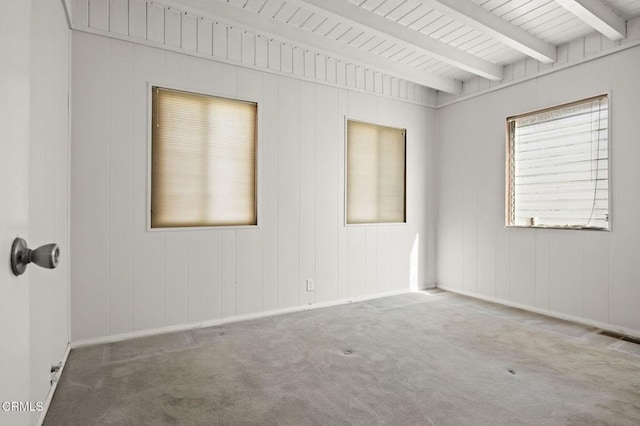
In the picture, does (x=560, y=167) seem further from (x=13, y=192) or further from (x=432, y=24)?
(x=13, y=192)

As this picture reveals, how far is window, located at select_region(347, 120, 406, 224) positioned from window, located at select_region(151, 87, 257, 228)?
4.40 ft

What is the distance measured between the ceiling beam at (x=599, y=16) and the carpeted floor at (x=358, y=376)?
2.83m

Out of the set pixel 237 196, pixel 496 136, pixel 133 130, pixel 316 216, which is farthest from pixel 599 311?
pixel 133 130

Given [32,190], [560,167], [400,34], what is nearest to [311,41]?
[400,34]

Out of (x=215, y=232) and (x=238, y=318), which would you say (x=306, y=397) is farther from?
(x=215, y=232)

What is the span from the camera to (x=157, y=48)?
3.43m

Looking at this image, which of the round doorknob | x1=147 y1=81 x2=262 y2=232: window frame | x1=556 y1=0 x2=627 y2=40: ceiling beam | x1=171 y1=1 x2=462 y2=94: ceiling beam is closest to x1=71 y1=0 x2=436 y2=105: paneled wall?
x1=171 y1=1 x2=462 y2=94: ceiling beam

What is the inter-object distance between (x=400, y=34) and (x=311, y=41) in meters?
0.90

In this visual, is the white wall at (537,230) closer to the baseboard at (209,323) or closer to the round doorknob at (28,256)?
the baseboard at (209,323)

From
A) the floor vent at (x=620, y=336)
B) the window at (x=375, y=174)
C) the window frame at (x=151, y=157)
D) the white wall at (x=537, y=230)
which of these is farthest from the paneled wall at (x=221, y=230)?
the floor vent at (x=620, y=336)

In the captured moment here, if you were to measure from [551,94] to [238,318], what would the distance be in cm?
423

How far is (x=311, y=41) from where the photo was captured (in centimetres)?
380

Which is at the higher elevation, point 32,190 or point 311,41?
point 311,41

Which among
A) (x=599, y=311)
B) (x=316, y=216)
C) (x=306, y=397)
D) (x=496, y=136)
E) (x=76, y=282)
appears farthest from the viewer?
(x=496, y=136)
